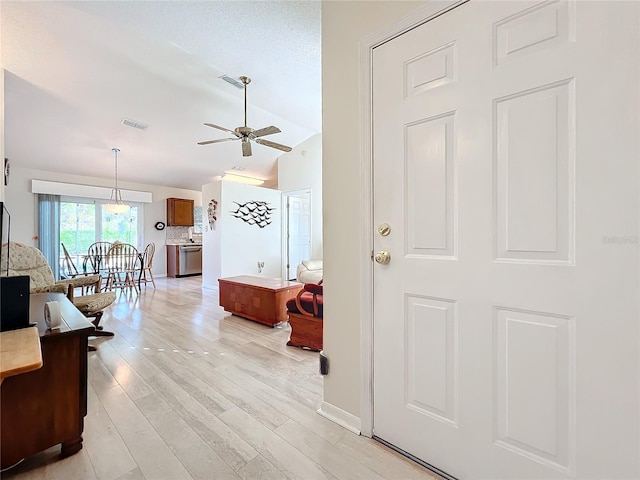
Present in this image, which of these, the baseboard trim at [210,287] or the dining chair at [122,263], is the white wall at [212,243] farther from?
the dining chair at [122,263]

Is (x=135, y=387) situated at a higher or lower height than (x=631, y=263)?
lower

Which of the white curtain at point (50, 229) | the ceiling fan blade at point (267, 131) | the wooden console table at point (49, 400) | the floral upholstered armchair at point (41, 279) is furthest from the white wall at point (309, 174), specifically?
the wooden console table at point (49, 400)

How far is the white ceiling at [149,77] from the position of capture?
2508 mm

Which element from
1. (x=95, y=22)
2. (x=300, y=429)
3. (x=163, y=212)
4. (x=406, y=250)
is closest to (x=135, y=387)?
(x=300, y=429)

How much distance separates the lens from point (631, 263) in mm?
889

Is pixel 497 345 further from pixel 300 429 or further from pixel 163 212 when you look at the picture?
pixel 163 212

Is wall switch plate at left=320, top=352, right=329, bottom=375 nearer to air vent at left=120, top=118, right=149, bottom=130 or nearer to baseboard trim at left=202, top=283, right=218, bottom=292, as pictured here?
baseboard trim at left=202, top=283, right=218, bottom=292

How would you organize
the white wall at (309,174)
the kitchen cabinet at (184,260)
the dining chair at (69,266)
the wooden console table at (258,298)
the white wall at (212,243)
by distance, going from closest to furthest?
the wooden console table at (258,298), the dining chair at (69,266), the white wall at (212,243), the white wall at (309,174), the kitchen cabinet at (184,260)

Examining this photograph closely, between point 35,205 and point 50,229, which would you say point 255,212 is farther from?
point 35,205

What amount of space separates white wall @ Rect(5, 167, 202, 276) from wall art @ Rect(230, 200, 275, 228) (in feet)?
9.40

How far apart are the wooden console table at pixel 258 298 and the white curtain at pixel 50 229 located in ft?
15.1

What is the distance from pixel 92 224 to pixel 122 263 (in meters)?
1.91

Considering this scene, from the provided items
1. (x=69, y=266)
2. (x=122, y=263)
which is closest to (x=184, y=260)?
(x=122, y=263)

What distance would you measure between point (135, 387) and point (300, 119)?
4.66m
